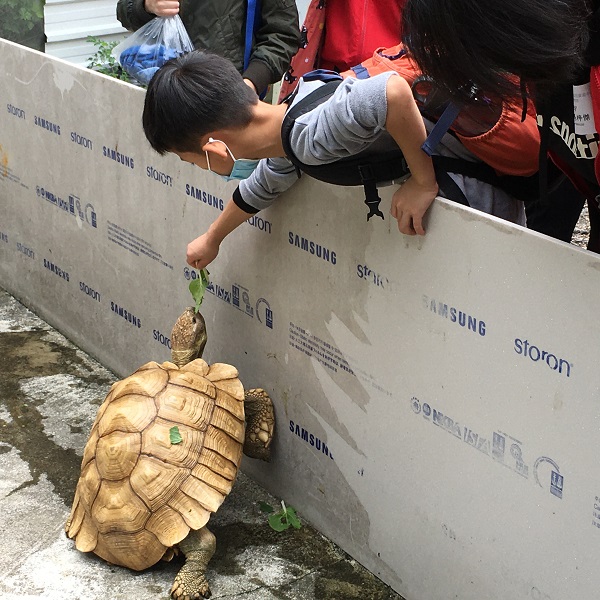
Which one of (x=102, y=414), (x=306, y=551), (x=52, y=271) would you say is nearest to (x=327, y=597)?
(x=306, y=551)

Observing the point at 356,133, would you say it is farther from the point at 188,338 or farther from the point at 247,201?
the point at 188,338

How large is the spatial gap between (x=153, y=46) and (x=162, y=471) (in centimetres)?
205

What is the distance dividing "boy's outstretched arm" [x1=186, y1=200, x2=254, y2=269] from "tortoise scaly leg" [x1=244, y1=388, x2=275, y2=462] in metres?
0.53

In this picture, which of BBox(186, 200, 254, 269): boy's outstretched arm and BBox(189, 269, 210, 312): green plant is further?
BBox(189, 269, 210, 312): green plant

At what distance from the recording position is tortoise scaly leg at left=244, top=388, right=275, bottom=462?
3.71 m

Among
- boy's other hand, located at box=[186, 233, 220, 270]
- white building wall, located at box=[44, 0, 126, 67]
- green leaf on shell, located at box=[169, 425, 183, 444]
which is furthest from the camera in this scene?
white building wall, located at box=[44, 0, 126, 67]

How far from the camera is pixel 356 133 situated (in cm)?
256

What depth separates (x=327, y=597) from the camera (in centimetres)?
329

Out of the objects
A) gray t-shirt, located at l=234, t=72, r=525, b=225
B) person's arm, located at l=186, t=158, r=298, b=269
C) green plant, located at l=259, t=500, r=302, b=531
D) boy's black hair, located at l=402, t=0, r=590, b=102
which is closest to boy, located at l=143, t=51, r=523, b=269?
gray t-shirt, located at l=234, t=72, r=525, b=225

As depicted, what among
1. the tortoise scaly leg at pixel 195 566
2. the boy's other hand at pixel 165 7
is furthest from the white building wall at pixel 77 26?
the tortoise scaly leg at pixel 195 566

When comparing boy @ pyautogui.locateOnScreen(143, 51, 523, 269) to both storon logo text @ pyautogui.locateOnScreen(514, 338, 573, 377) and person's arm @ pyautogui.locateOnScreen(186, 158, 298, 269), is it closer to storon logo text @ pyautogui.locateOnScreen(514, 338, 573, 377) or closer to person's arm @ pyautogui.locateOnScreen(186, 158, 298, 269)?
person's arm @ pyautogui.locateOnScreen(186, 158, 298, 269)

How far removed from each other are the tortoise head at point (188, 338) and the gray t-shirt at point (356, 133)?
3.96 feet

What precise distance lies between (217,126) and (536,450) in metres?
1.27

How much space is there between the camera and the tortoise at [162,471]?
330 cm
